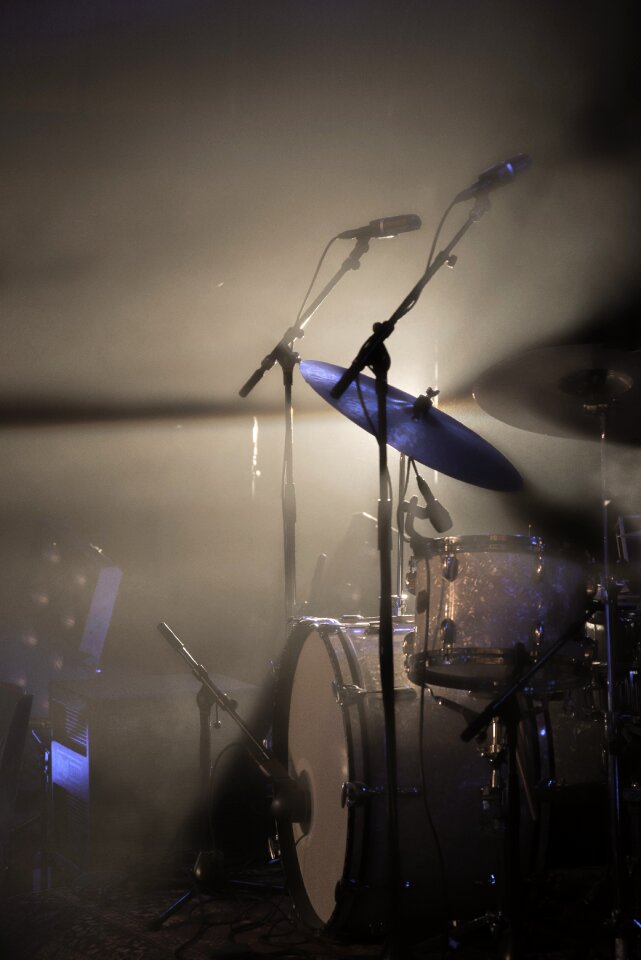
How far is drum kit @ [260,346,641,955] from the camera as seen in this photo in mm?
2338

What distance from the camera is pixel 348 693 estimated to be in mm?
2521

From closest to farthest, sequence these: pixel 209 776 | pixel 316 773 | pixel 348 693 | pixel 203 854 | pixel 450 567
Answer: pixel 450 567
pixel 348 693
pixel 316 773
pixel 203 854
pixel 209 776

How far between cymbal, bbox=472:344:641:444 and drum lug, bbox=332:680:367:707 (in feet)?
4.00

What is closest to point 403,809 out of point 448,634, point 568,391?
point 448,634

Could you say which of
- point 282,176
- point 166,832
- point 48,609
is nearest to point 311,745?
point 166,832

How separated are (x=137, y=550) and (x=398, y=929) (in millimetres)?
3847

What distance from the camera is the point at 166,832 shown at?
3762 mm

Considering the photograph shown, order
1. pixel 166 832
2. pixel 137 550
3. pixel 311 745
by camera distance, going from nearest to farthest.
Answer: pixel 311 745, pixel 166 832, pixel 137 550

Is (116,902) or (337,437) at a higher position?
(337,437)

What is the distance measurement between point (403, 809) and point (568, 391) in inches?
60.3

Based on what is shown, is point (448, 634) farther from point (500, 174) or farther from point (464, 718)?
point (500, 174)

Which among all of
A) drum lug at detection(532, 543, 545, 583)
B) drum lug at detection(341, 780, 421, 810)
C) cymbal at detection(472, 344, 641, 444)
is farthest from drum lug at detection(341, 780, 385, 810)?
cymbal at detection(472, 344, 641, 444)

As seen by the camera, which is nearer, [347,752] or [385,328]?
[385,328]

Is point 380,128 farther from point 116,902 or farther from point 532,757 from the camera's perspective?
point 116,902
